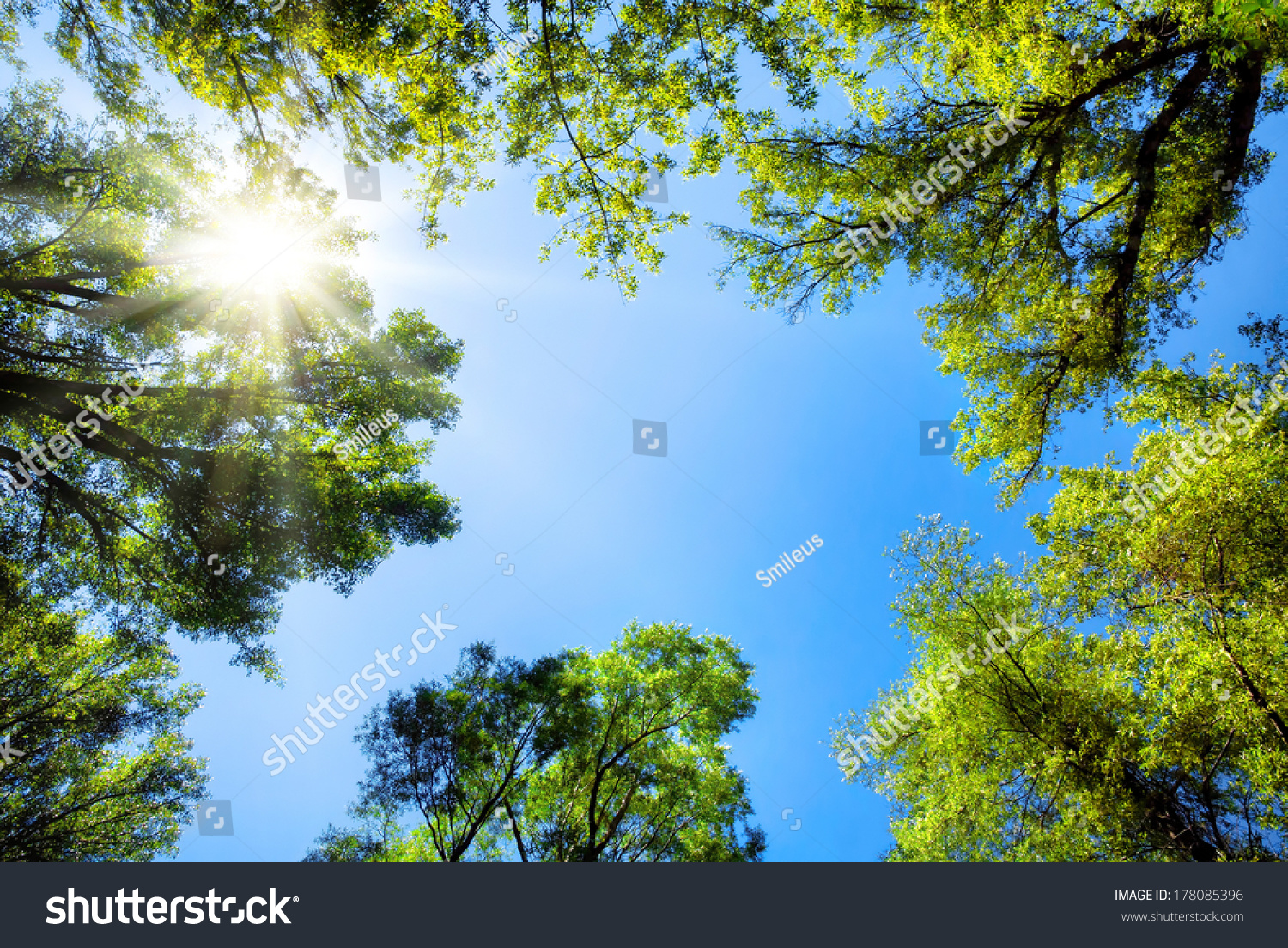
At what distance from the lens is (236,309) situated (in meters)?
10.1

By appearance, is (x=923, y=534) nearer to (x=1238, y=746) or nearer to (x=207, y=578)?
(x=1238, y=746)

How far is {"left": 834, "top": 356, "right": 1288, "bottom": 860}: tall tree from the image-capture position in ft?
27.4

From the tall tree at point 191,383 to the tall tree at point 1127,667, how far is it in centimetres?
1347

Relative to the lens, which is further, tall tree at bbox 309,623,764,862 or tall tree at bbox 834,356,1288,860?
tall tree at bbox 309,623,764,862

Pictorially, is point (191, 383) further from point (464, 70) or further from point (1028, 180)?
point (1028, 180)

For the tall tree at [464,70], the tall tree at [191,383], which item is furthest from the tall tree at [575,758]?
the tall tree at [464,70]

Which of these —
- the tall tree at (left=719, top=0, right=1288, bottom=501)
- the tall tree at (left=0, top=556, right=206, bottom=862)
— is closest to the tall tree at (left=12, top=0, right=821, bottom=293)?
the tall tree at (left=719, top=0, right=1288, bottom=501)

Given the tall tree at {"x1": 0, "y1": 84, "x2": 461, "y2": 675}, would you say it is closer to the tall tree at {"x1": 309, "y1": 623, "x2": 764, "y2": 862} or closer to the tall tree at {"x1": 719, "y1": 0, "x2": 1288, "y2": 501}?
the tall tree at {"x1": 309, "y1": 623, "x2": 764, "y2": 862}

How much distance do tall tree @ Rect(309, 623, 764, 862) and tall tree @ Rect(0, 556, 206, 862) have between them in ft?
15.7

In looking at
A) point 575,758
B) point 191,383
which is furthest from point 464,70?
point 575,758

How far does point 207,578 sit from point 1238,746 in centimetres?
2068

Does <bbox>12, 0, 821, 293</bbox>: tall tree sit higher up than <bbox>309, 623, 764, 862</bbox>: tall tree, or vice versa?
<bbox>12, 0, 821, 293</bbox>: tall tree

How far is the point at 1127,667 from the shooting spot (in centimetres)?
986

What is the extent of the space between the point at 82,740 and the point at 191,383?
342 inches
